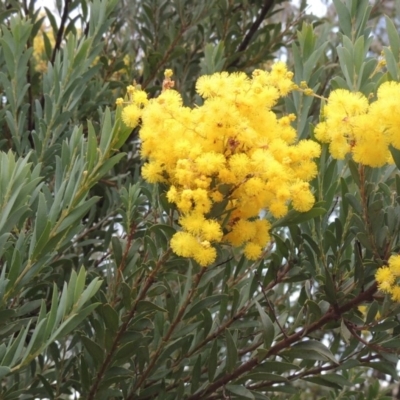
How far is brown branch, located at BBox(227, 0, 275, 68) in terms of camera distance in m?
2.82

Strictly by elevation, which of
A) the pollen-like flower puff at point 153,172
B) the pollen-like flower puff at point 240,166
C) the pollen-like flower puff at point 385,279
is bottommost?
the pollen-like flower puff at point 385,279

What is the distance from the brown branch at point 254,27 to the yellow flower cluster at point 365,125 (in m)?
1.47

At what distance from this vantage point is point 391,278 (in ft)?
4.37

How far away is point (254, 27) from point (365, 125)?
1684mm

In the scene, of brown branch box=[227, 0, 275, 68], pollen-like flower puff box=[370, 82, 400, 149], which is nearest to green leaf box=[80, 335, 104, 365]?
pollen-like flower puff box=[370, 82, 400, 149]

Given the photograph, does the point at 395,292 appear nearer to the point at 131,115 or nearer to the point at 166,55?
the point at 131,115

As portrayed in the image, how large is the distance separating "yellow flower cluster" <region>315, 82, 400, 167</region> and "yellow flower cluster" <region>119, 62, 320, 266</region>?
6cm

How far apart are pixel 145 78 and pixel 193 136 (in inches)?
55.6

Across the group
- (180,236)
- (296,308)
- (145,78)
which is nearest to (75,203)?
(180,236)

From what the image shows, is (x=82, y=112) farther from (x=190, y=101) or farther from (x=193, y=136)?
(x=193, y=136)

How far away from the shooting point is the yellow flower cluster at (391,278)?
1327 millimetres

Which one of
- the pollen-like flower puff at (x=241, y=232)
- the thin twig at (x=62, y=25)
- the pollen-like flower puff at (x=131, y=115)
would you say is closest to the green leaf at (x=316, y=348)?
the pollen-like flower puff at (x=241, y=232)

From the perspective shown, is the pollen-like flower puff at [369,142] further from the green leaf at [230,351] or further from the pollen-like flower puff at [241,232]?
the green leaf at [230,351]

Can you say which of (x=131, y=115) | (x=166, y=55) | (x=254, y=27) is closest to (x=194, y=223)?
(x=131, y=115)
